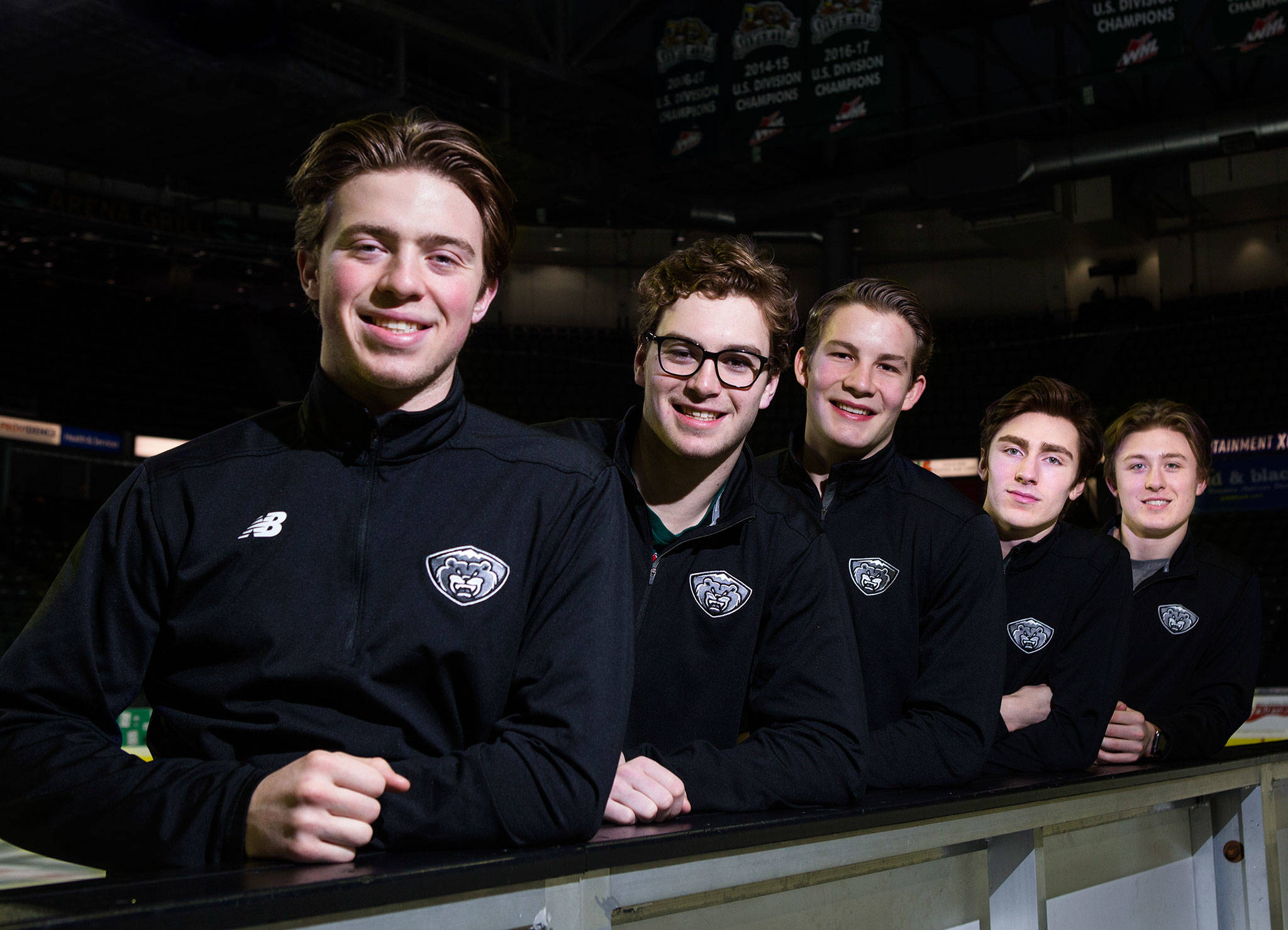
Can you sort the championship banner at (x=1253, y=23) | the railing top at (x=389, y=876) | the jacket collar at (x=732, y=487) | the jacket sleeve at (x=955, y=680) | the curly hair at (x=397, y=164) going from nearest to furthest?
the railing top at (x=389, y=876) < the curly hair at (x=397, y=164) < the jacket collar at (x=732, y=487) < the jacket sleeve at (x=955, y=680) < the championship banner at (x=1253, y=23)

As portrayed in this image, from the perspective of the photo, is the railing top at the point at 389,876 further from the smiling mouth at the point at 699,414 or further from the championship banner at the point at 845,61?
the championship banner at the point at 845,61

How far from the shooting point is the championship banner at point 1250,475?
643 inches

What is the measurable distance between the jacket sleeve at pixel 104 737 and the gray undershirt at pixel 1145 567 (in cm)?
329

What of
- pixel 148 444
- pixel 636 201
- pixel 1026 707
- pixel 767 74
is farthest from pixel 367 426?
pixel 148 444

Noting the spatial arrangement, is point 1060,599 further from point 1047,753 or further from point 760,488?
point 760,488

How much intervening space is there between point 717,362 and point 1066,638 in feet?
5.32

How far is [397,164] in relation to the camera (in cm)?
166

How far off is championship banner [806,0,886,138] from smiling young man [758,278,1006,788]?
7.92 meters

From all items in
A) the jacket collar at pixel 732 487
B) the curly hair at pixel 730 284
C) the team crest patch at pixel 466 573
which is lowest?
the team crest patch at pixel 466 573

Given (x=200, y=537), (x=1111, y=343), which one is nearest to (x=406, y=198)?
(x=200, y=537)

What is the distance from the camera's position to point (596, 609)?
5.15ft

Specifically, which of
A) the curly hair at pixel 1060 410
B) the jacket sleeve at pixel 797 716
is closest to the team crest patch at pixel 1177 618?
the curly hair at pixel 1060 410

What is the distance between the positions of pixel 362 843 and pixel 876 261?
2058 cm

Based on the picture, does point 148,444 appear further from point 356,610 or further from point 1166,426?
point 356,610
